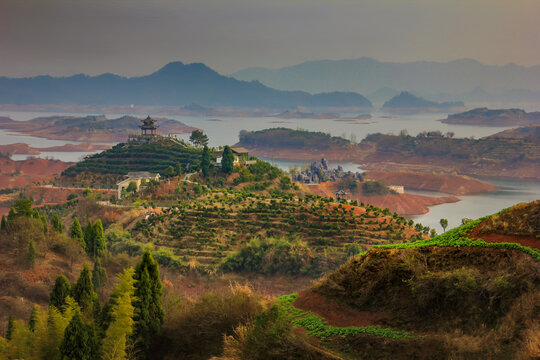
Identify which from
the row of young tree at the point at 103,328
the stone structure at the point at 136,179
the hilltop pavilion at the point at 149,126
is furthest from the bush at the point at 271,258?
the hilltop pavilion at the point at 149,126

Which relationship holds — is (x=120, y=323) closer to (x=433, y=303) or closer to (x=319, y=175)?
(x=433, y=303)

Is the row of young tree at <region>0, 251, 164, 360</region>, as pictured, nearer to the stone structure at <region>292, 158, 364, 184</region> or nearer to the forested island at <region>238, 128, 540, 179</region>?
the stone structure at <region>292, 158, 364, 184</region>

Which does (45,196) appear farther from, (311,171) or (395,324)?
(395,324)

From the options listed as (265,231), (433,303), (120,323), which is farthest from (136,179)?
(433,303)

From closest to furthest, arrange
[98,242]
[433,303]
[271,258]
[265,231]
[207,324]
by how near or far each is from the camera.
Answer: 1. [433,303]
2. [207,324]
3. [98,242]
4. [271,258]
5. [265,231]

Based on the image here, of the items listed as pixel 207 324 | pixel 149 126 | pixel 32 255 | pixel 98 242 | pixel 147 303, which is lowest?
pixel 98 242

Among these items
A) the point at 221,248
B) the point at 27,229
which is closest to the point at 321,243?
the point at 221,248

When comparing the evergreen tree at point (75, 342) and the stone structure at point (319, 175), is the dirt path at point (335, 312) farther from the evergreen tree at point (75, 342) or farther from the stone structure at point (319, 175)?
the stone structure at point (319, 175)
